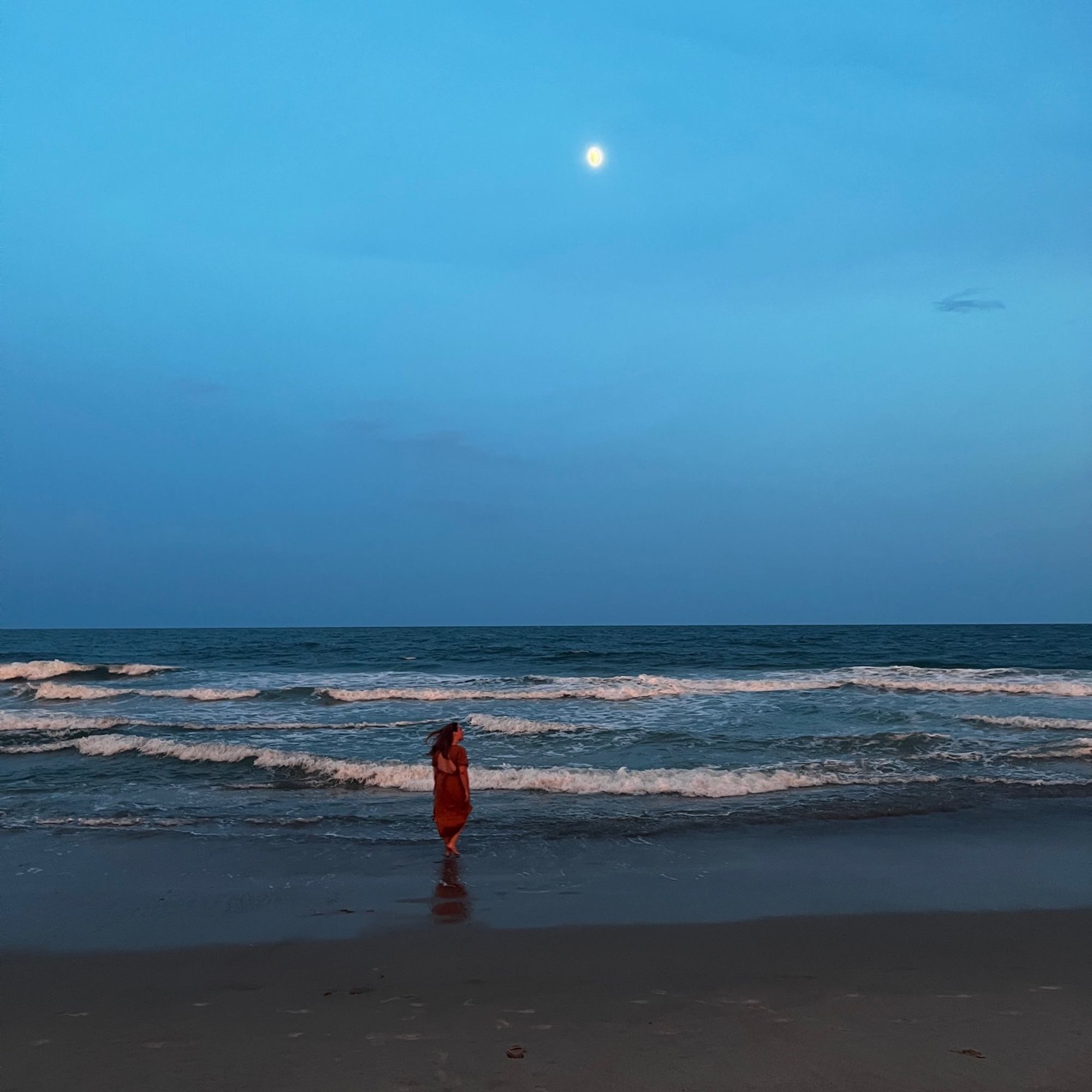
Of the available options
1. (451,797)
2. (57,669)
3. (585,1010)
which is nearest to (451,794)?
(451,797)

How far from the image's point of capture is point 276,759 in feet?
44.4

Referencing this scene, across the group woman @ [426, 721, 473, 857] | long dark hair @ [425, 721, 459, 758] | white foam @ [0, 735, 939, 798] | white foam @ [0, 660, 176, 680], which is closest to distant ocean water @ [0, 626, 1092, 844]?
white foam @ [0, 735, 939, 798]

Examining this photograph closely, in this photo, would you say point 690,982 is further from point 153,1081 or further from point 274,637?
point 274,637

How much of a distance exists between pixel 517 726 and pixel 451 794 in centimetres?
886

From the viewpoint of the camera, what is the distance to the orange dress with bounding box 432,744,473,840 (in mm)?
8273

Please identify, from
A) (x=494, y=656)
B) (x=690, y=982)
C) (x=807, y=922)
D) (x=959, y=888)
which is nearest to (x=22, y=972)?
(x=690, y=982)

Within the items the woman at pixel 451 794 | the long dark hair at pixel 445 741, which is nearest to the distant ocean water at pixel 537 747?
the woman at pixel 451 794

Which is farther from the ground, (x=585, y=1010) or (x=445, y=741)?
(x=445, y=741)

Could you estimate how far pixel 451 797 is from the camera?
829cm

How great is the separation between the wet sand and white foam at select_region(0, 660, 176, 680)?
31.1 metres

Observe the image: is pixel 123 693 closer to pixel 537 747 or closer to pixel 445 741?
pixel 537 747

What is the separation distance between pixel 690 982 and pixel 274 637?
2650 inches

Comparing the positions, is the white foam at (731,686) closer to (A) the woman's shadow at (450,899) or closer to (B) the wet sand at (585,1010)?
(A) the woman's shadow at (450,899)

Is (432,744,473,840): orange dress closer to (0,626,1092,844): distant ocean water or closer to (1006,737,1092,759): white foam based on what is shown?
(0,626,1092,844): distant ocean water
